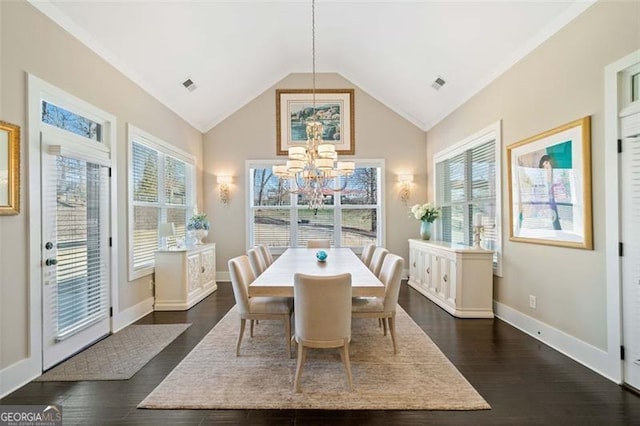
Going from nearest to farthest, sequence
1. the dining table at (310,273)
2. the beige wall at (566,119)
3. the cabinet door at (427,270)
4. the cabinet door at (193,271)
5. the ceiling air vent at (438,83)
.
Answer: the dining table at (310,273) < the beige wall at (566,119) < the cabinet door at (193,271) < the ceiling air vent at (438,83) < the cabinet door at (427,270)

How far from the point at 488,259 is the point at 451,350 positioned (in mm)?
1507

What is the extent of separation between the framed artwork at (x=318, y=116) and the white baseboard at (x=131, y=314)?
357 cm

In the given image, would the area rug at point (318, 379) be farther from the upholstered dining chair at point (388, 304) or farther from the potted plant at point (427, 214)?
the potted plant at point (427, 214)

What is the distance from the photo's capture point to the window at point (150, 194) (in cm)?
399

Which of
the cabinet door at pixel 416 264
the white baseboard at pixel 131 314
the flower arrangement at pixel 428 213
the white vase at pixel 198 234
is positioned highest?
the flower arrangement at pixel 428 213

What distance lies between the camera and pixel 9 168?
2.31 meters

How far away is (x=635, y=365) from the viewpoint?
89.2 inches

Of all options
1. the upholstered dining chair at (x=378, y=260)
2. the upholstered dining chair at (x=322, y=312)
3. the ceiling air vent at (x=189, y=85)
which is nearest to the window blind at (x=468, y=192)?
the upholstered dining chair at (x=378, y=260)

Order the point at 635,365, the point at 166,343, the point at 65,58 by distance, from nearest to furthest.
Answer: the point at 635,365 < the point at 65,58 < the point at 166,343

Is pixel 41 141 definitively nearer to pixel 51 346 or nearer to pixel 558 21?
pixel 51 346

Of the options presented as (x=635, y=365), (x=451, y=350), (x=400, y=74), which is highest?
(x=400, y=74)

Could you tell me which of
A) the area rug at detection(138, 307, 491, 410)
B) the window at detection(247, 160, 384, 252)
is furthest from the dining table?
the window at detection(247, 160, 384, 252)

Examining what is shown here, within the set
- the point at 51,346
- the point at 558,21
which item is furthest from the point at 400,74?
the point at 51,346

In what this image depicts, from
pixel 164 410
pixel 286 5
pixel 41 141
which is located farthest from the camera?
pixel 286 5
